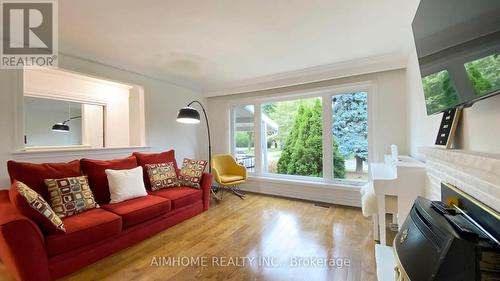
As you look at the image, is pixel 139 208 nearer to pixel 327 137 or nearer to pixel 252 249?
pixel 252 249

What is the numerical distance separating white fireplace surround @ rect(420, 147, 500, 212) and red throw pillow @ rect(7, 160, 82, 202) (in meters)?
3.25

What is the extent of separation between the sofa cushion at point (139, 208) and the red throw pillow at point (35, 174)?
0.56m

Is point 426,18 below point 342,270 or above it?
above

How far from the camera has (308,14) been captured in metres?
2.05

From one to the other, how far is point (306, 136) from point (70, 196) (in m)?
3.54

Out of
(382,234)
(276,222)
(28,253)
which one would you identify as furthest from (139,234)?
(382,234)

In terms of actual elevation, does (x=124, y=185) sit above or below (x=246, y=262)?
above

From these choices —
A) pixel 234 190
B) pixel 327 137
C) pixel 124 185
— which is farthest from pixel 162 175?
pixel 327 137

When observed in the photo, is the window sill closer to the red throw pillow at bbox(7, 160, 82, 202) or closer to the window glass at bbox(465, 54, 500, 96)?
the window glass at bbox(465, 54, 500, 96)

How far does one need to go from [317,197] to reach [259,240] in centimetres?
177

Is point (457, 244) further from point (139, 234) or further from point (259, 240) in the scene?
point (139, 234)

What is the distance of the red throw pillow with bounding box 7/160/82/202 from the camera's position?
207 cm

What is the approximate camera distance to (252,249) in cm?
226

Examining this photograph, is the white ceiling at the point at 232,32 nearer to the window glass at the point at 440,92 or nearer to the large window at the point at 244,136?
the window glass at the point at 440,92
